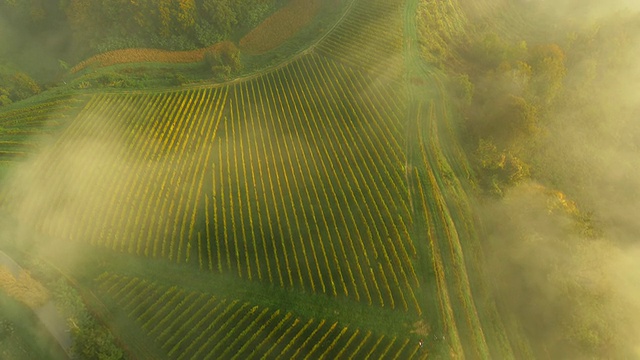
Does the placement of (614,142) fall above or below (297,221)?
above

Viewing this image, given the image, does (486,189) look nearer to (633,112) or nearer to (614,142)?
(614,142)

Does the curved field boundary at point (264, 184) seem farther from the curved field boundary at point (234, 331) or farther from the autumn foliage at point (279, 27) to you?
the autumn foliage at point (279, 27)

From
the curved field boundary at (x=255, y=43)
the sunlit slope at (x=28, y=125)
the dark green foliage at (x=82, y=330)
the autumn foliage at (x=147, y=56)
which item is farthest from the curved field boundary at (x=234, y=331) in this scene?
the curved field boundary at (x=255, y=43)

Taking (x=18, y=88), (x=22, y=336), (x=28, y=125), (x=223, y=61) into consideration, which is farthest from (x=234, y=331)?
(x=18, y=88)

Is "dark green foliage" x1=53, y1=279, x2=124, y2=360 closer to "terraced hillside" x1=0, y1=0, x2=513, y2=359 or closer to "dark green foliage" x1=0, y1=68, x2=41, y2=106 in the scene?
"terraced hillside" x1=0, y1=0, x2=513, y2=359

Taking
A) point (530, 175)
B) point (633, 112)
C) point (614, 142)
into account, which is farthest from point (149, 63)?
point (633, 112)

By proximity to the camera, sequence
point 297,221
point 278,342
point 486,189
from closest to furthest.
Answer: point 278,342 < point 297,221 < point 486,189
